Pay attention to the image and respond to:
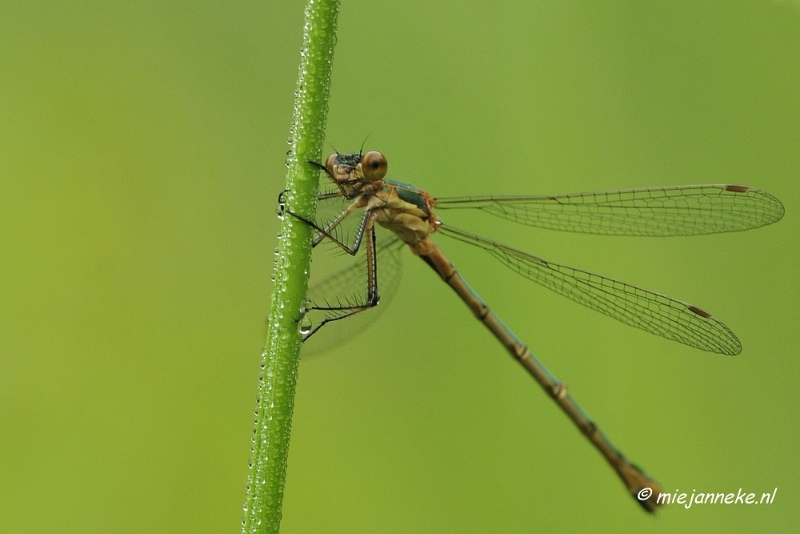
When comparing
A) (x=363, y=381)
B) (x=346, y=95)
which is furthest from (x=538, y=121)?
(x=363, y=381)

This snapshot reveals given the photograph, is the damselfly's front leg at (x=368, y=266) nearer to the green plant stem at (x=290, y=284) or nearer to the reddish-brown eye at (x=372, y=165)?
the reddish-brown eye at (x=372, y=165)

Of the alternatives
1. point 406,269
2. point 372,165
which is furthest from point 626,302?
point 372,165

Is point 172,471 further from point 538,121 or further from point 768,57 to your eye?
point 768,57

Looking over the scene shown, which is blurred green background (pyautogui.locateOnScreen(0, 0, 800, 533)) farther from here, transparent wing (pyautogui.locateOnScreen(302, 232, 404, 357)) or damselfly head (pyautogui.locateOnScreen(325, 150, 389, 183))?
damselfly head (pyautogui.locateOnScreen(325, 150, 389, 183))

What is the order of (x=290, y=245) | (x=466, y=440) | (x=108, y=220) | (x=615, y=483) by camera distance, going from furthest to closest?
(x=615, y=483), (x=466, y=440), (x=108, y=220), (x=290, y=245)

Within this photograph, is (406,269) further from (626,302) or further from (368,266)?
(626,302)

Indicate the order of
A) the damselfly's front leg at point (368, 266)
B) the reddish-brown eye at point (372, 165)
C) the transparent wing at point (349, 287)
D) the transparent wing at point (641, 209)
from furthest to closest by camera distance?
the transparent wing at point (641, 209)
the transparent wing at point (349, 287)
the reddish-brown eye at point (372, 165)
the damselfly's front leg at point (368, 266)

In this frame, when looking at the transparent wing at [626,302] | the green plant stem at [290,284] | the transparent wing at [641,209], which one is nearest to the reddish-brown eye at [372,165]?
the transparent wing at [641,209]

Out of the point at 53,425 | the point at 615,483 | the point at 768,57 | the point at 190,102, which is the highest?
the point at 768,57

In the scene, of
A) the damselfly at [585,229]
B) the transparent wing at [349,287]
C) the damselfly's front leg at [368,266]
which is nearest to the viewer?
the damselfly's front leg at [368,266]
